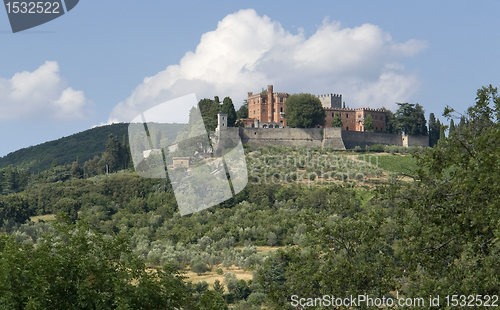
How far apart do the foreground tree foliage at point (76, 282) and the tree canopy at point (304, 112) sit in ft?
146

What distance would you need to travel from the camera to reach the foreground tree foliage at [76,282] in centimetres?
943

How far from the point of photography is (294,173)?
155 feet

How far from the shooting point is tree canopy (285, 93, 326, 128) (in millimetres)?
54844

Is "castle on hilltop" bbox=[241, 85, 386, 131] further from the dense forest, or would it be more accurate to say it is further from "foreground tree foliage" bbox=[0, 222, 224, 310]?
"foreground tree foliage" bbox=[0, 222, 224, 310]

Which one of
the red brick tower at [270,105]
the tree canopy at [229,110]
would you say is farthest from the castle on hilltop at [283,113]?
the tree canopy at [229,110]

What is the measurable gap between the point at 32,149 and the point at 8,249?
97.6 metres

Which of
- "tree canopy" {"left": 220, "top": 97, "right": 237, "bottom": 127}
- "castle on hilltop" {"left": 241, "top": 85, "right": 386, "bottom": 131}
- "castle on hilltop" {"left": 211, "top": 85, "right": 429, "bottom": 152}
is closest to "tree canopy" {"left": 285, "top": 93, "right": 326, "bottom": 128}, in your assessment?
"castle on hilltop" {"left": 211, "top": 85, "right": 429, "bottom": 152}

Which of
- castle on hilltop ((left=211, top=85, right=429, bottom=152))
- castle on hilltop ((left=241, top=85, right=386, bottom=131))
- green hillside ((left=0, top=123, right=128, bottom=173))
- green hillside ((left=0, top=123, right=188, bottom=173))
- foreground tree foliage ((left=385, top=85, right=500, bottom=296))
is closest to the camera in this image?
foreground tree foliage ((left=385, top=85, right=500, bottom=296))

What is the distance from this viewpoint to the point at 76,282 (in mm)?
10125

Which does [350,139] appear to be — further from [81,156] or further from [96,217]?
[81,156]

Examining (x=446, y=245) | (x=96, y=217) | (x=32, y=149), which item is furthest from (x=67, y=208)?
(x=32, y=149)

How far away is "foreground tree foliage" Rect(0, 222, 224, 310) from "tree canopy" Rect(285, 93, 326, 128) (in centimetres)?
4464

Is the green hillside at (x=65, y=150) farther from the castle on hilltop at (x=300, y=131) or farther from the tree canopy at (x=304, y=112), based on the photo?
the tree canopy at (x=304, y=112)

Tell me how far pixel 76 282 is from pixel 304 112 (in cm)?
4598
